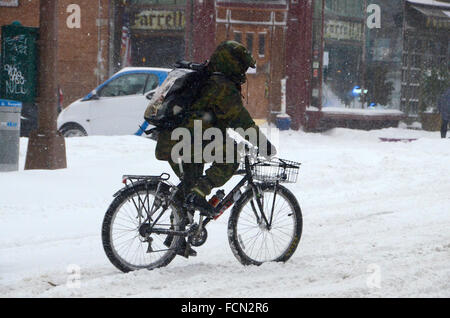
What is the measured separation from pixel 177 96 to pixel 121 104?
9463mm

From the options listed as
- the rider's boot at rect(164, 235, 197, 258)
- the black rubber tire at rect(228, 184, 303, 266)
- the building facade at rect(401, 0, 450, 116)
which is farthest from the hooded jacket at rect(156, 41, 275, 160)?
the building facade at rect(401, 0, 450, 116)

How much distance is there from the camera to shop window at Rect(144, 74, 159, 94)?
14461 mm

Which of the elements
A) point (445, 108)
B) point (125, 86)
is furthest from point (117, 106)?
point (445, 108)

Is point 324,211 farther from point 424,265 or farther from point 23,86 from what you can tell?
point 23,86

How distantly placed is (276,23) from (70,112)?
7970 millimetres

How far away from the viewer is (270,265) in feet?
19.0

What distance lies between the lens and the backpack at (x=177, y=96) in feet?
17.7

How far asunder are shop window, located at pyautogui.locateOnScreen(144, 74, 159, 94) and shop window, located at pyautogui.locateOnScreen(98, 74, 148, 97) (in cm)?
9

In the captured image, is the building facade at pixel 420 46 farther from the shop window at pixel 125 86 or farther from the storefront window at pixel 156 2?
the shop window at pixel 125 86

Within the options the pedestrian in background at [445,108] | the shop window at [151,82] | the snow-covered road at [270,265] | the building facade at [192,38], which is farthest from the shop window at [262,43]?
the snow-covered road at [270,265]

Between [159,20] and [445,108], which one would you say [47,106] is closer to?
[159,20]

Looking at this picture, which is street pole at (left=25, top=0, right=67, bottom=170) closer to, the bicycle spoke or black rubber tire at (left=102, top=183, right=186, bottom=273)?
black rubber tire at (left=102, top=183, right=186, bottom=273)

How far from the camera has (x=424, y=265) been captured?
5801 millimetres
